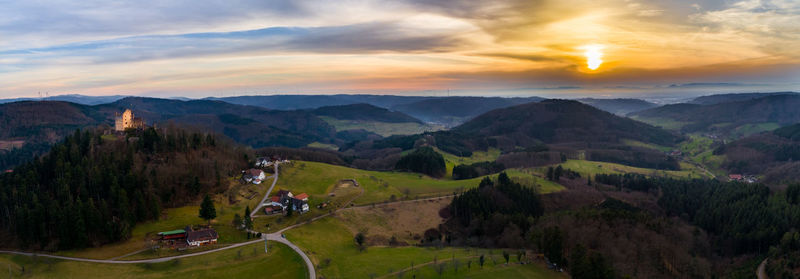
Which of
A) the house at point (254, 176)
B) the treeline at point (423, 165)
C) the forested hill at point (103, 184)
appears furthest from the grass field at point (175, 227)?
the treeline at point (423, 165)

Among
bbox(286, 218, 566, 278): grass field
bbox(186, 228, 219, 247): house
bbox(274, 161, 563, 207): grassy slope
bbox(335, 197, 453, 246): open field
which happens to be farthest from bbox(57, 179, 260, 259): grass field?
bbox(335, 197, 453, 246): open field

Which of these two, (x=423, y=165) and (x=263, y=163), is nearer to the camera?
(x=263, y=163)

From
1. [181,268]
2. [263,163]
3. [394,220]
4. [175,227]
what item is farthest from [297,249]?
[263,163]

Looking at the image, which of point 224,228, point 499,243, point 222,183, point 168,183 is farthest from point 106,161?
point 499,243

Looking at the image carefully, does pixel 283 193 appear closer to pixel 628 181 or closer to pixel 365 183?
pixel 365 183

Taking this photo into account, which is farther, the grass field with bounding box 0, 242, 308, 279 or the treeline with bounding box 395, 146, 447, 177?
the treeline with bounding box 395, 146, 447, 177

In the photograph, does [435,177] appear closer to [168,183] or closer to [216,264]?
[168,183]

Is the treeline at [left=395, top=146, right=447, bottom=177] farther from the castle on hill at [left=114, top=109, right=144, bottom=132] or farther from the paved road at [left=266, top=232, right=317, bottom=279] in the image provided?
the paved road at [left=266, top=232, right=317, bottom=279]
